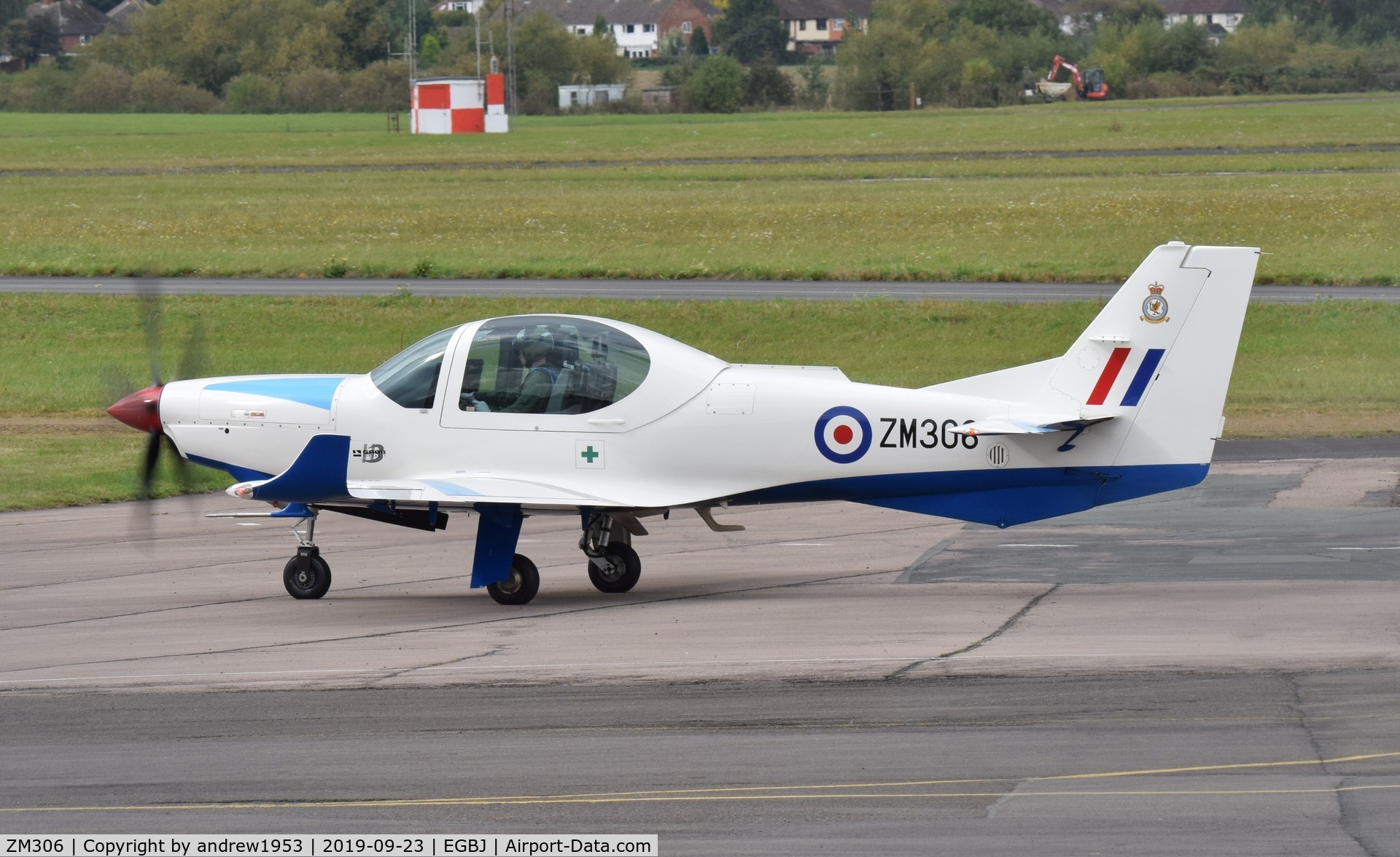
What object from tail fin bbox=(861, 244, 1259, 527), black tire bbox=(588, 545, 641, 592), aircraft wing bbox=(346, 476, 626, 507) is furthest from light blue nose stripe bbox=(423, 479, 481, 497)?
tail fin bbox=(861, 244, 1259, 527)

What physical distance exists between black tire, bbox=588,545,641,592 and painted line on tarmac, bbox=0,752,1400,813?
5.43 meters

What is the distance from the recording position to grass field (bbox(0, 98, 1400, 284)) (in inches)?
1599

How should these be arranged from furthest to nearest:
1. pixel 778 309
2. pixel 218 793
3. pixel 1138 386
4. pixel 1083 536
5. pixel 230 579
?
pixel 778 309 < pixel 1083 536 < pixel 230 579 < pixel 1138 386 < pixel 218 793

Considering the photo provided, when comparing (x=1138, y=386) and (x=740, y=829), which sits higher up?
(x=1138, y=386)

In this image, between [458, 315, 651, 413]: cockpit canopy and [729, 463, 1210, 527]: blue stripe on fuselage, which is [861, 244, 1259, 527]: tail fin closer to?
[729, 463, 1210, 527]: blue stripe on fuselage

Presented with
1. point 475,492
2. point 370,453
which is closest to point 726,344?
point 370,453

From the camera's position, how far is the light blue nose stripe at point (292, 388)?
44.4 ft

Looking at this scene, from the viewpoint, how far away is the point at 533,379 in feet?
43.1

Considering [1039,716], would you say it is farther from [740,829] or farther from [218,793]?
[218,793]

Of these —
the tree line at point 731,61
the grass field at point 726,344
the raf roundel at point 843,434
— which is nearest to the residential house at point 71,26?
the tree line at point 731,61

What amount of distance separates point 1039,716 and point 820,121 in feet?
307

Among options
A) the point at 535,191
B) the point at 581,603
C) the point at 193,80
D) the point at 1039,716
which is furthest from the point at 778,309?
the point at 193,80

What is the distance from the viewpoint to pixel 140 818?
8117mm

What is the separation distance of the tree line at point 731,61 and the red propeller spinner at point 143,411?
107 m
